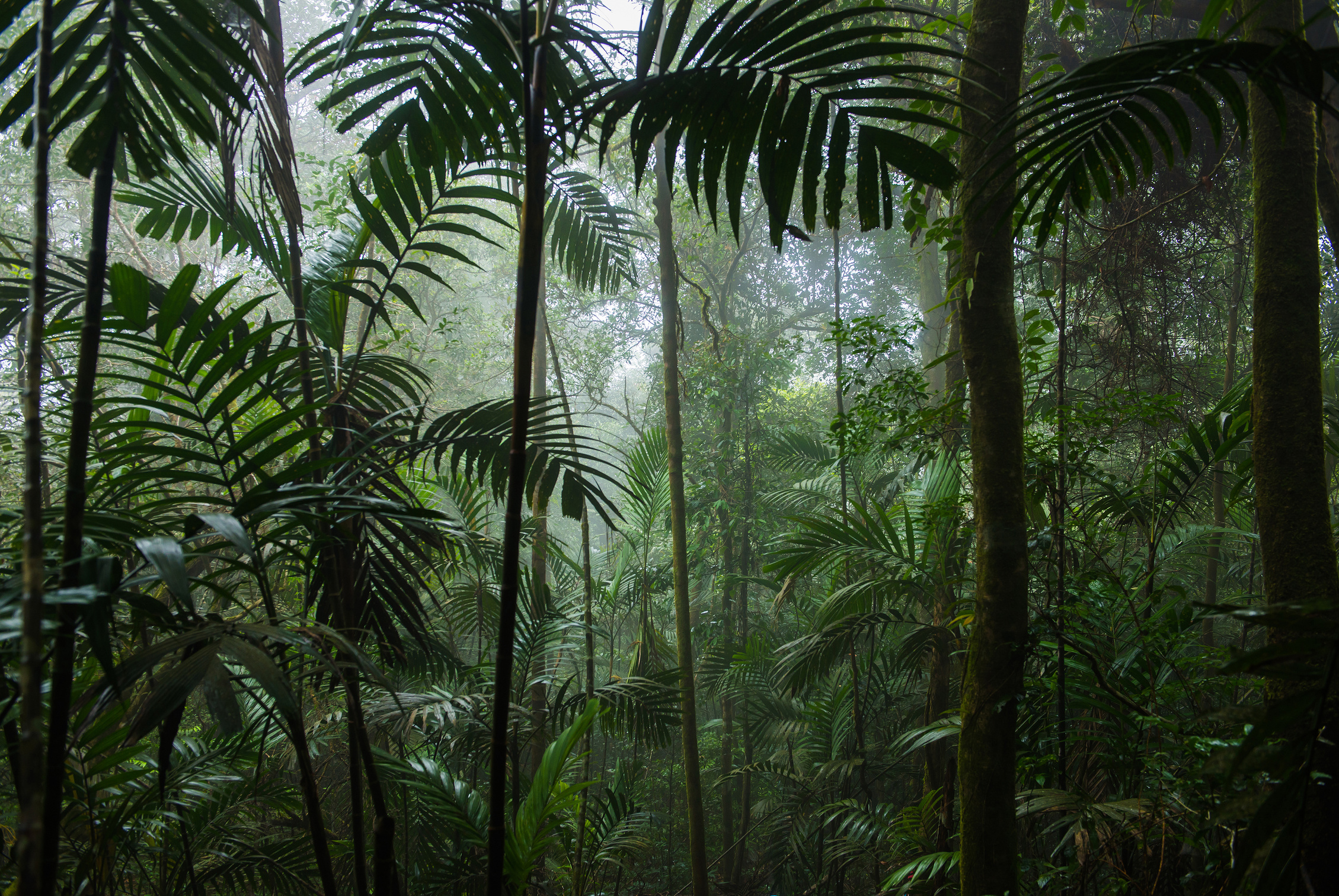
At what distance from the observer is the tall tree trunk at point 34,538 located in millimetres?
455

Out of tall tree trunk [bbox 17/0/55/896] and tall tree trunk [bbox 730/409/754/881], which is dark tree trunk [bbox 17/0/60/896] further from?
tall tree trunk [bbox 730/409/754/881]

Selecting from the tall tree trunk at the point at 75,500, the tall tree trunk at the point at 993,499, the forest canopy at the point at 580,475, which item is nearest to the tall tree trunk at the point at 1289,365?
the forest canopy at the point at 580,475

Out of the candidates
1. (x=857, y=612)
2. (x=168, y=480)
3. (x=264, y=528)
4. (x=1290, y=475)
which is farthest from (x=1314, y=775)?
(x=264, y=528)

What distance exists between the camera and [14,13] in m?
0.70

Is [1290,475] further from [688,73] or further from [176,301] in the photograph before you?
[176,301]

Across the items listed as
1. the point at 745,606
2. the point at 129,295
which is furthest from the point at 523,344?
the point at 745,606

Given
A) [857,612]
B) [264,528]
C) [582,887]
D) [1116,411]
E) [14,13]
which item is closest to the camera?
[14,13]

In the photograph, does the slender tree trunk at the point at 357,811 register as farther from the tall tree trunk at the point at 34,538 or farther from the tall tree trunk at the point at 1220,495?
the tall tree trunk at the point at 1220,495

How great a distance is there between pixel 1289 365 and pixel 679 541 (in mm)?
2139

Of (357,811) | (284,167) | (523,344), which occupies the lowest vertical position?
(357,811)

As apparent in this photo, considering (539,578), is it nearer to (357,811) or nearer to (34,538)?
(357,811)

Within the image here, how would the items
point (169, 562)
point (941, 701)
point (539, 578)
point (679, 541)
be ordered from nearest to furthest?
point (169, 562) < point (941, 701) < point (539, 578) < point (679, 541)

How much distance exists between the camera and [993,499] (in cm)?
148

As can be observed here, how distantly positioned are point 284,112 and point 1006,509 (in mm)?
1699
